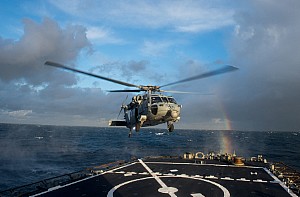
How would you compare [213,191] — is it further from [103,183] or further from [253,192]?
[103,183]

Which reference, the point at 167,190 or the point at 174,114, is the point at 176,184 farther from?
the point at 174,114

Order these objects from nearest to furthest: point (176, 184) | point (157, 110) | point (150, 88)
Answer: point (157, 110)
point (150, 88)
point (176, 184)

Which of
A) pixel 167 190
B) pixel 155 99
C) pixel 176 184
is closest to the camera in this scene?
pixel 155 99

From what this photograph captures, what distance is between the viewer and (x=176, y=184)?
29.5m

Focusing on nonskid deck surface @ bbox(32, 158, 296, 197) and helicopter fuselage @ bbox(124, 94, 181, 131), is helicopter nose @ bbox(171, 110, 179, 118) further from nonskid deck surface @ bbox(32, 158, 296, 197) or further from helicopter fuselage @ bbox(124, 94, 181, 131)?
nonskid deck surface @ bbox(32, 158, 296, 197)

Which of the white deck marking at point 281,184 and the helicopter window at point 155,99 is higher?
the helicopter window at point 155,99

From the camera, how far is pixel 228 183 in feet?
99.7

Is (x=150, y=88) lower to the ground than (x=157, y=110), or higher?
higher

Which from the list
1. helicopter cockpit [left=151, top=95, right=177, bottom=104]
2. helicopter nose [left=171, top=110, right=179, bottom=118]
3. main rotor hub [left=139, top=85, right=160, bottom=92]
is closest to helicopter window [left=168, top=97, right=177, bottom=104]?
helicopter cockpit [left=151, top=95, right=177, bottom=104]

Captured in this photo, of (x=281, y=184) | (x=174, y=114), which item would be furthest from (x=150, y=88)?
(x=281, y=184)

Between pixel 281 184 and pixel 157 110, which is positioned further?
pixel 281 184

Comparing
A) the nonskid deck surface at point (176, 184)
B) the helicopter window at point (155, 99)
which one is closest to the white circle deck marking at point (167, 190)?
the nonskid deck surface at point (176, 184)

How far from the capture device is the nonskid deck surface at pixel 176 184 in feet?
85.4

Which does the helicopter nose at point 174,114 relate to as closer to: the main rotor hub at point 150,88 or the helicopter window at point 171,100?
the helicopter window at point 171,100
